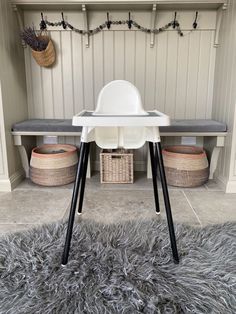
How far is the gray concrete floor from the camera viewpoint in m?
1.48

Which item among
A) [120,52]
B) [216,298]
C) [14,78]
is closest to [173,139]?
[120,52]

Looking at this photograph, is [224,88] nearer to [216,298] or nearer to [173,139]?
[173,139]

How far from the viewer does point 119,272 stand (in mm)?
982

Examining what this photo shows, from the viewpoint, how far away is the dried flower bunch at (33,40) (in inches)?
76.0

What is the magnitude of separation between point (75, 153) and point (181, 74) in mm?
1126

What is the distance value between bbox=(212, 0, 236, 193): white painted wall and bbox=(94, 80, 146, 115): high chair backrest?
31.7 inches

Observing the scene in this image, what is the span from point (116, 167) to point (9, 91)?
0.99 metres

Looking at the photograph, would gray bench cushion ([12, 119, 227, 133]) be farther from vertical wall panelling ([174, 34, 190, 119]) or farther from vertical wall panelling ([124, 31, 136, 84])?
vertical wall panelling ([124, 31, 136, 84])

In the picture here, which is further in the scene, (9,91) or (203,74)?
(203,74)

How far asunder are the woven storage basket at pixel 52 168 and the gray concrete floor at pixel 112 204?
0.06 metres

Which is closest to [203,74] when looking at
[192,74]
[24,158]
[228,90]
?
[192,74]

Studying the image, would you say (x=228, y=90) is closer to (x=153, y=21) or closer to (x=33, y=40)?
(x=153, y=21)

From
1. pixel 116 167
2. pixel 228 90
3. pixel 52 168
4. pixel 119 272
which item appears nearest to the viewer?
pixel 119 272

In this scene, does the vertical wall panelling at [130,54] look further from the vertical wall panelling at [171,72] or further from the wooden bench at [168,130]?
the wooden bench at [168,130]
